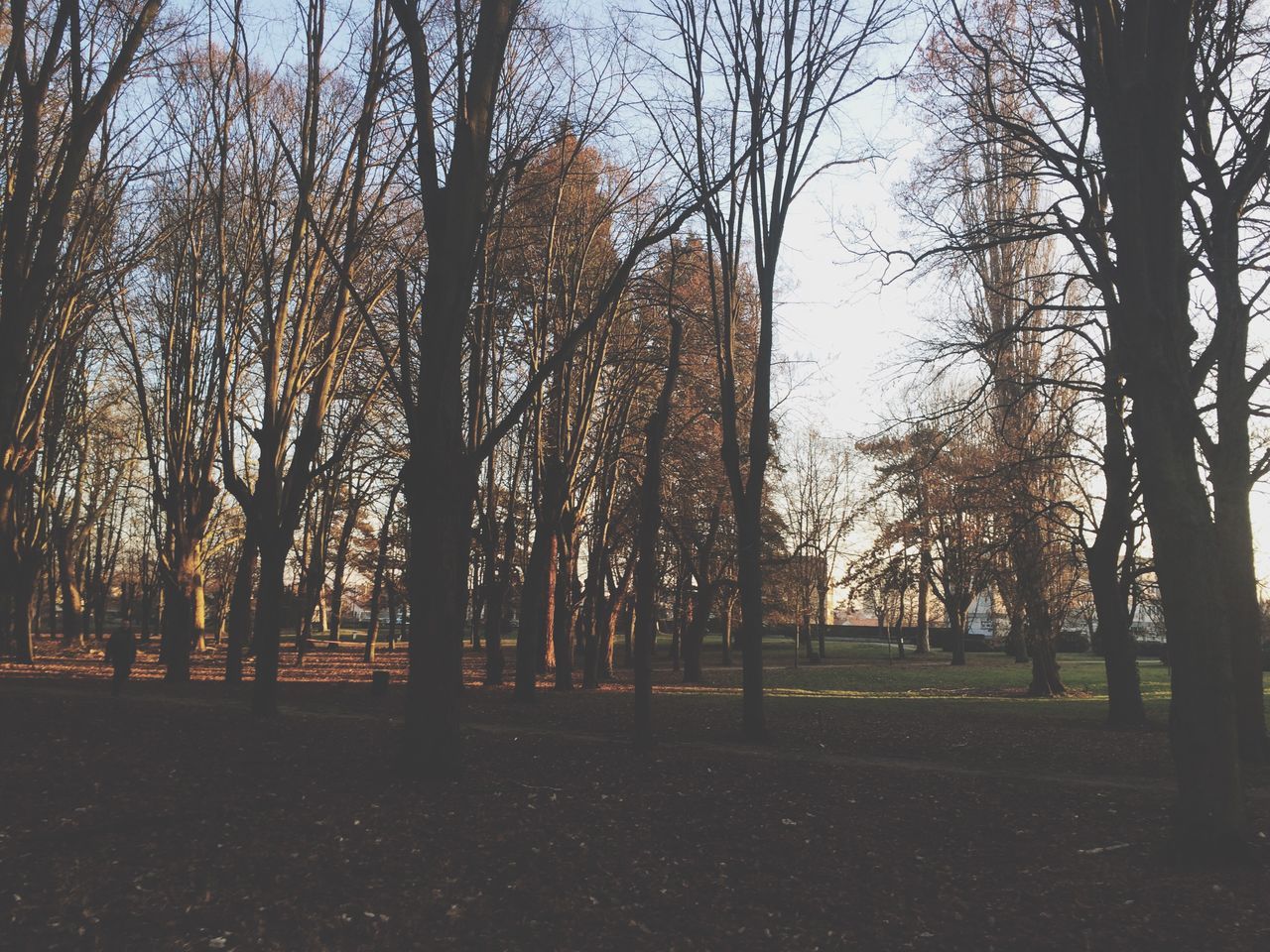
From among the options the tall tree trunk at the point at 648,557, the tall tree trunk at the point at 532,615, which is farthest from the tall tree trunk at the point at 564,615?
the tall tree trunk at the point at 648,557

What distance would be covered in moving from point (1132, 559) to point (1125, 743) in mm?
5984

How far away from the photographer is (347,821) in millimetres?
6406

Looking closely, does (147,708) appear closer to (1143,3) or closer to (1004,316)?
(1143,3)

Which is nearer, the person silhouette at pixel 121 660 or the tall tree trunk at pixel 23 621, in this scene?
the person silhouette at pixel 121 660

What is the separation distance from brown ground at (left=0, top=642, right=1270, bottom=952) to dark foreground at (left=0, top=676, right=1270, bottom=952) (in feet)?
0.08

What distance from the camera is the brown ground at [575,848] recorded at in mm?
4719

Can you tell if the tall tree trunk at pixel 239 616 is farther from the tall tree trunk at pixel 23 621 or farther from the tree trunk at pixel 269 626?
the tall tree trunk at pixel 23 621

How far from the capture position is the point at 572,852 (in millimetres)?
6066

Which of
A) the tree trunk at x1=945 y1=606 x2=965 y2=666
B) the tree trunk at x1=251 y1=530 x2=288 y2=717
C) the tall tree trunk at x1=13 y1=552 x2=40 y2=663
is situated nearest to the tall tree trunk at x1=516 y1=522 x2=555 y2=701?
the tree trunk at x1=251 y1=530 x2=288 y2=717

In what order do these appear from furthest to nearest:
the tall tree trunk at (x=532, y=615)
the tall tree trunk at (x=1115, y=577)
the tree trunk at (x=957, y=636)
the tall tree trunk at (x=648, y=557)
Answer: the tree trunk at (x=957, y=636) → the tall tree trunk at (x=532, y=615) → the tall tree trunk at (x=1115, y=577) → the tall tree trunk at (x=648, y=557)

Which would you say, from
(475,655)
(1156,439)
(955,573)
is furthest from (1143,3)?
(475,655)

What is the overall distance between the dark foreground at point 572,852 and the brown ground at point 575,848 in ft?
0.08

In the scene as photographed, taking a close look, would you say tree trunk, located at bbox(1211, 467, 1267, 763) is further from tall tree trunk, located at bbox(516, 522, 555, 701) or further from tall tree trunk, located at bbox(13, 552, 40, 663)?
tall tree trunk, located at bbox(13, 552, 40, 663)

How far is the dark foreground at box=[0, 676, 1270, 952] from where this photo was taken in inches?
185
